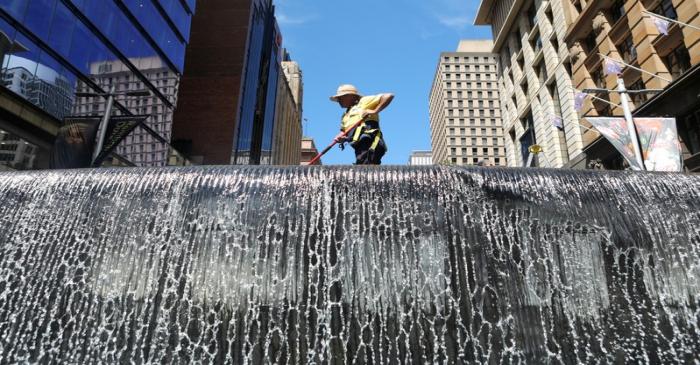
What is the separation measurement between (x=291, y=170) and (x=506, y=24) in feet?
123

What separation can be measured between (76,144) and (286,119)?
64258mm

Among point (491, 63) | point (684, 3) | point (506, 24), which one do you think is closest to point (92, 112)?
point (684, 3)

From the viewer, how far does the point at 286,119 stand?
77.9 m

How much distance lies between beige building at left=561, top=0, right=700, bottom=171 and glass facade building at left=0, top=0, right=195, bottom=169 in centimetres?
2124

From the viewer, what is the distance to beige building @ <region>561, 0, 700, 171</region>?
1822cm

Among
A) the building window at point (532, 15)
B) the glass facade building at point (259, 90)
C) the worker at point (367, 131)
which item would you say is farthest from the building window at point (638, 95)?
the glass facade building at point (259, 90)

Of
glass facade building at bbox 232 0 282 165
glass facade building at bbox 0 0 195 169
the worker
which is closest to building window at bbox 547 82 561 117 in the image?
glass facade building at bbox 0 0 195 169

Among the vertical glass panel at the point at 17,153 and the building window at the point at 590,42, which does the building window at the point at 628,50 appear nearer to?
the building window at the point at 590,42

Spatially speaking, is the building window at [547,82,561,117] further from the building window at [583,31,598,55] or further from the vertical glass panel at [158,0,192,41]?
the vertical glass panel at [158,0,192,41]

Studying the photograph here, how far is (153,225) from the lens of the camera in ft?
16.7

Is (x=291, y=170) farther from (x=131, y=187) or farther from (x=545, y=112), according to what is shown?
(x=545, y=112)

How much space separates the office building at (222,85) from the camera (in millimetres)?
40500

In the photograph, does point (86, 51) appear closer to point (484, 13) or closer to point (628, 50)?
point (628, 50)

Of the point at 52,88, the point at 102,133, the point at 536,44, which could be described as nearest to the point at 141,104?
the point at 52,88
